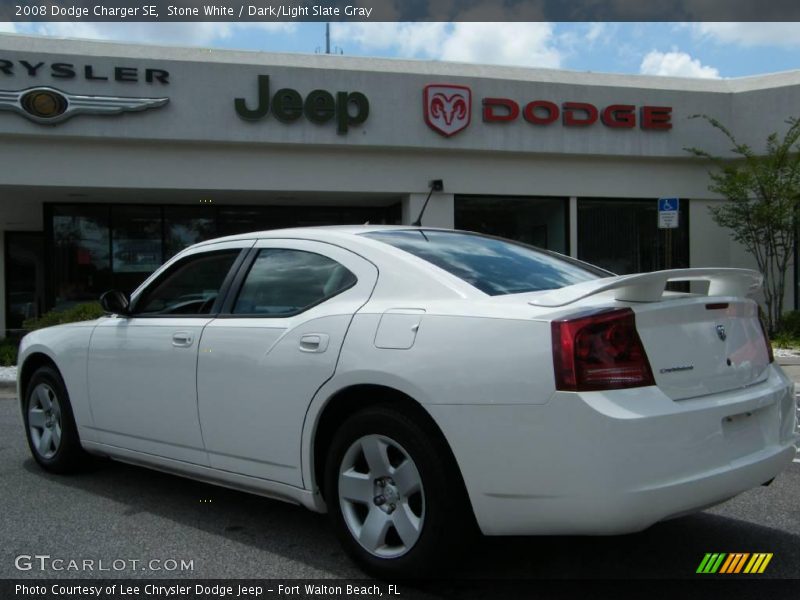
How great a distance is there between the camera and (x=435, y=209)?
15.9m

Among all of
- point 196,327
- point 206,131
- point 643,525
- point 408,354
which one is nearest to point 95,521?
point 196,327

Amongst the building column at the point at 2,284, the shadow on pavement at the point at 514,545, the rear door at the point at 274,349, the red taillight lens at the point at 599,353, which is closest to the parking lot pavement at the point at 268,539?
the shadow on pavement at the point at 514,545

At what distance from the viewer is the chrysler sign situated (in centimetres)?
1538

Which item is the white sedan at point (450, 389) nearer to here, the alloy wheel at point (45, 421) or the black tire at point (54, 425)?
the black tire at point (54, 425)

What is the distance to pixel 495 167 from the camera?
16203mm

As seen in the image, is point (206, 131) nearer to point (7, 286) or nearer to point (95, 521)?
point (7, 286)

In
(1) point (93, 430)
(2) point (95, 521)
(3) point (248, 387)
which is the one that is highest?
(3) point (248, 387)

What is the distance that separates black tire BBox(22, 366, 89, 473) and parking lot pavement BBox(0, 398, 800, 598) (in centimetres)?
23

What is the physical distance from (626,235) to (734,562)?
1433cm

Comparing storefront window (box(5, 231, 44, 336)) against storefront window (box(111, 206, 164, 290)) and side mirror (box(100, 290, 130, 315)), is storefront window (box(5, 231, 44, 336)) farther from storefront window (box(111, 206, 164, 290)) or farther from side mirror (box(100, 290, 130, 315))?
side mirror (box(100, 290, 130, 315))

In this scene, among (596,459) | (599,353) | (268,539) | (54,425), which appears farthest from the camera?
(54,425)

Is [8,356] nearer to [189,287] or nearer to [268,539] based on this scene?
[189,287]

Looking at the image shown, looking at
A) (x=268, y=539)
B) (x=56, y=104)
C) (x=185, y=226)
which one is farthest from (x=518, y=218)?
(x=268, y=539)

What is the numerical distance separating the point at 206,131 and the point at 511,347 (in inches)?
497
